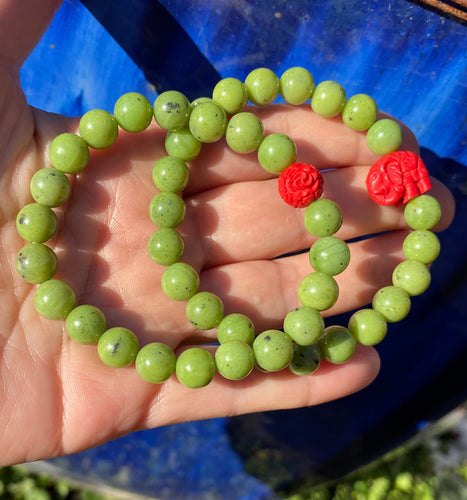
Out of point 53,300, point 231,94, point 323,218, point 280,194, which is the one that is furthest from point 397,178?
point 53,300

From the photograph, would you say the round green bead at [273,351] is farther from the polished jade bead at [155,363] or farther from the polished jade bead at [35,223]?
the polished jade bead at [35,223]

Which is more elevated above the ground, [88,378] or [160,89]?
[160,89]

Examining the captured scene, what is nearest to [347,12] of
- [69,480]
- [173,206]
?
[173,206]

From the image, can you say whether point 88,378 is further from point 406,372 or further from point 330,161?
point 406,372

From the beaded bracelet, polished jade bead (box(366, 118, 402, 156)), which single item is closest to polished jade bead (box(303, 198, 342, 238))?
the beaded bracelet

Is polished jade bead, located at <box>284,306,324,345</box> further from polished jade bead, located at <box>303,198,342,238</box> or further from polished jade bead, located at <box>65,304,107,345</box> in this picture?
polished jade bead, located at <box>65,304,107,345</box>
